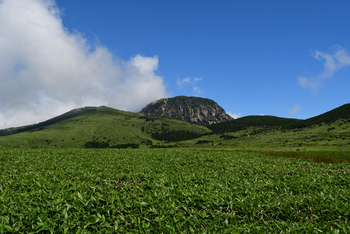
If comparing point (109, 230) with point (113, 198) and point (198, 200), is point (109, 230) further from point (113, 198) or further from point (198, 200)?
point (198, 200)

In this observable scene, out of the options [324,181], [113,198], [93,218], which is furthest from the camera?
[324,181]

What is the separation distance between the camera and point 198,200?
14.1 m

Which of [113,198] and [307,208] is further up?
[113,198]

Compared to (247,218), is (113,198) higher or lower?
higher

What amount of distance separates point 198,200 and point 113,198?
6266 millimetres

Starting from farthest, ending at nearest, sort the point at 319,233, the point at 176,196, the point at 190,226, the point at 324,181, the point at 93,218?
the point at 324,181
the point at 176,196
the point at 93,218
the point at 190,226
the point at 319,233

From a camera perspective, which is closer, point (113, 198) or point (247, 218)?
point (247, 218)

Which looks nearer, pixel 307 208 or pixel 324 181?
pixel 307 208

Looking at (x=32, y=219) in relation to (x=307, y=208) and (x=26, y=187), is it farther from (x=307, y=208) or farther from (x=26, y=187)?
(x=307, y=208)

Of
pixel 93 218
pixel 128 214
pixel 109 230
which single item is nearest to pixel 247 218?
pixel 128 214

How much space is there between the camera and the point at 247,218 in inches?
460

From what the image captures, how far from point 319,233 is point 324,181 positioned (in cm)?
1524

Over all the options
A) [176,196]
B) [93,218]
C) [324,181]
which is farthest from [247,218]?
[324,181]

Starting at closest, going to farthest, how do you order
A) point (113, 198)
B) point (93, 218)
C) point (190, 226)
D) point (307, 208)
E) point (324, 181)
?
point (190, 226)
point (93, 218)
point (113, 198)
point (307, 208)
point (324, 181)
